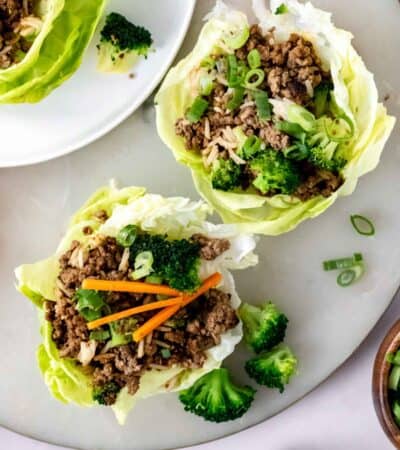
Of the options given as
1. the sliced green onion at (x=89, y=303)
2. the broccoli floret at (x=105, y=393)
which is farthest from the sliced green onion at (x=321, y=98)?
the broccoli floret at (x=105, y=393)

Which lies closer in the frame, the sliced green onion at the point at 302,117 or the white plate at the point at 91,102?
the sliced green onion at the point at 302,117

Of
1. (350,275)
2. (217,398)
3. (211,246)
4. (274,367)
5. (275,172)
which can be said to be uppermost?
(275,172)

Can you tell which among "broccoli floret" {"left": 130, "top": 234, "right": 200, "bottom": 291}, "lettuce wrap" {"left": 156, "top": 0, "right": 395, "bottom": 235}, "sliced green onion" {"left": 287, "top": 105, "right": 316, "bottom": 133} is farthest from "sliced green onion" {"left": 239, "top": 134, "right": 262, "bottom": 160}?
"broccoli floret" {"left": 130, "top": 234, "right": 200, "bottom": 291}

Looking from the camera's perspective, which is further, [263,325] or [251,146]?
[263,325]

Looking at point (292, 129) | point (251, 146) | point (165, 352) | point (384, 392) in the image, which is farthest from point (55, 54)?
point (384, 392)

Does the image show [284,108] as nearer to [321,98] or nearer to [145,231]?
[321,98]

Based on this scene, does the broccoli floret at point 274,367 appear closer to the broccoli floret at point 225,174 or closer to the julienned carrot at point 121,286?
the julienned carrot at point 121,286

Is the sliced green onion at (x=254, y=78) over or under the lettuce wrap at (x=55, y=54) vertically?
over
